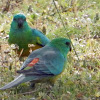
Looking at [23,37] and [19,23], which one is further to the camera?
[19,23]

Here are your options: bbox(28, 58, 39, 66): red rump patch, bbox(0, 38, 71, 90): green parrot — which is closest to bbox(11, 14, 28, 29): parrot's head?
bbox(0, 38, 71, 90): green parrot

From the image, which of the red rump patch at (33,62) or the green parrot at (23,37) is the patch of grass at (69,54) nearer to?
the green parrot at (23,37)

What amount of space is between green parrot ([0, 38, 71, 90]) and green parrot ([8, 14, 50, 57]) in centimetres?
80

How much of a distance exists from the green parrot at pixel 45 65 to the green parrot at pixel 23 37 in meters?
0.80

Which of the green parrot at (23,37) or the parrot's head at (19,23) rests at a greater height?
the parrot's head at (19,23)

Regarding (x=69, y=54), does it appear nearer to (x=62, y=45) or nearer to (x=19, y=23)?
(x=19, y=23)

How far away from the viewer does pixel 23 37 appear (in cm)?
631

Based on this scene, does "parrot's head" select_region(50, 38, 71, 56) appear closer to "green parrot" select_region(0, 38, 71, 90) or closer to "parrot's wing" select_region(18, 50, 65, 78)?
"green parrot" select_region(0, 38, 71, 90)

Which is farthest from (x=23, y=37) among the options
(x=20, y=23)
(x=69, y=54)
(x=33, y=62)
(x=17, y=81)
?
(x=17, y=81)

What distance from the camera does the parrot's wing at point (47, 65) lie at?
191 inches

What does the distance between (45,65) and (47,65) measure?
41mm

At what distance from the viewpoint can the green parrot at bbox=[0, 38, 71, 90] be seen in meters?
4.82

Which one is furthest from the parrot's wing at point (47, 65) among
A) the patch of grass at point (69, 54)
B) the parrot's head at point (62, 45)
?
the patch of grass at point (69, 54)

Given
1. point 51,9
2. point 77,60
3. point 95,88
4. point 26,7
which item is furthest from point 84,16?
point 95,88
